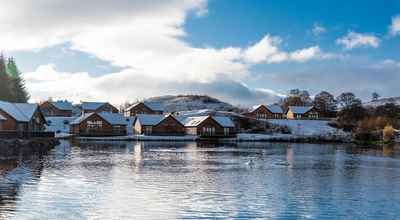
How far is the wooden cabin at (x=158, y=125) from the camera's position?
3723 inches

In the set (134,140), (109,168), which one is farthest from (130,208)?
(134,140)

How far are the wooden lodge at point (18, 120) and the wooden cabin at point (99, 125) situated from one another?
28.7 metres

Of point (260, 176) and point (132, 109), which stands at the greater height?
point (132, 109)

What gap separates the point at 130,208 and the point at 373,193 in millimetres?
12542

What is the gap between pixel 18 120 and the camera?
55.6 meters

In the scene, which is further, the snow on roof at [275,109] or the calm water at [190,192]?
the snow on roof at [275,109]

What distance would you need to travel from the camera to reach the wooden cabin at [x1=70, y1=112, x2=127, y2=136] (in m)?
90.4

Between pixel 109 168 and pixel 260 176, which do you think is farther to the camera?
pixel 109 168

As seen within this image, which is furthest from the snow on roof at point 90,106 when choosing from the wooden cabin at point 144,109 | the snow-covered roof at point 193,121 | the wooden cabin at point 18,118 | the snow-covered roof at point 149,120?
the wooden cabin at point 18,118

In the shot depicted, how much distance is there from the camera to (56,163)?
3419 centimetres

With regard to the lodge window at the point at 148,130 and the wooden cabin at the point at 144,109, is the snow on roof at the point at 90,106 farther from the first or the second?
the lodge window at the point at 148,130

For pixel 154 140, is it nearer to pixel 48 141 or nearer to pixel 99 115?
pixel 99 115

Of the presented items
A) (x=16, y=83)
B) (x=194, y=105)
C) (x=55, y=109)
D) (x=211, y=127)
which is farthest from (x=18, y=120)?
(x=194, y=105)

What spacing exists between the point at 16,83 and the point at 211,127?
39.5 meters
